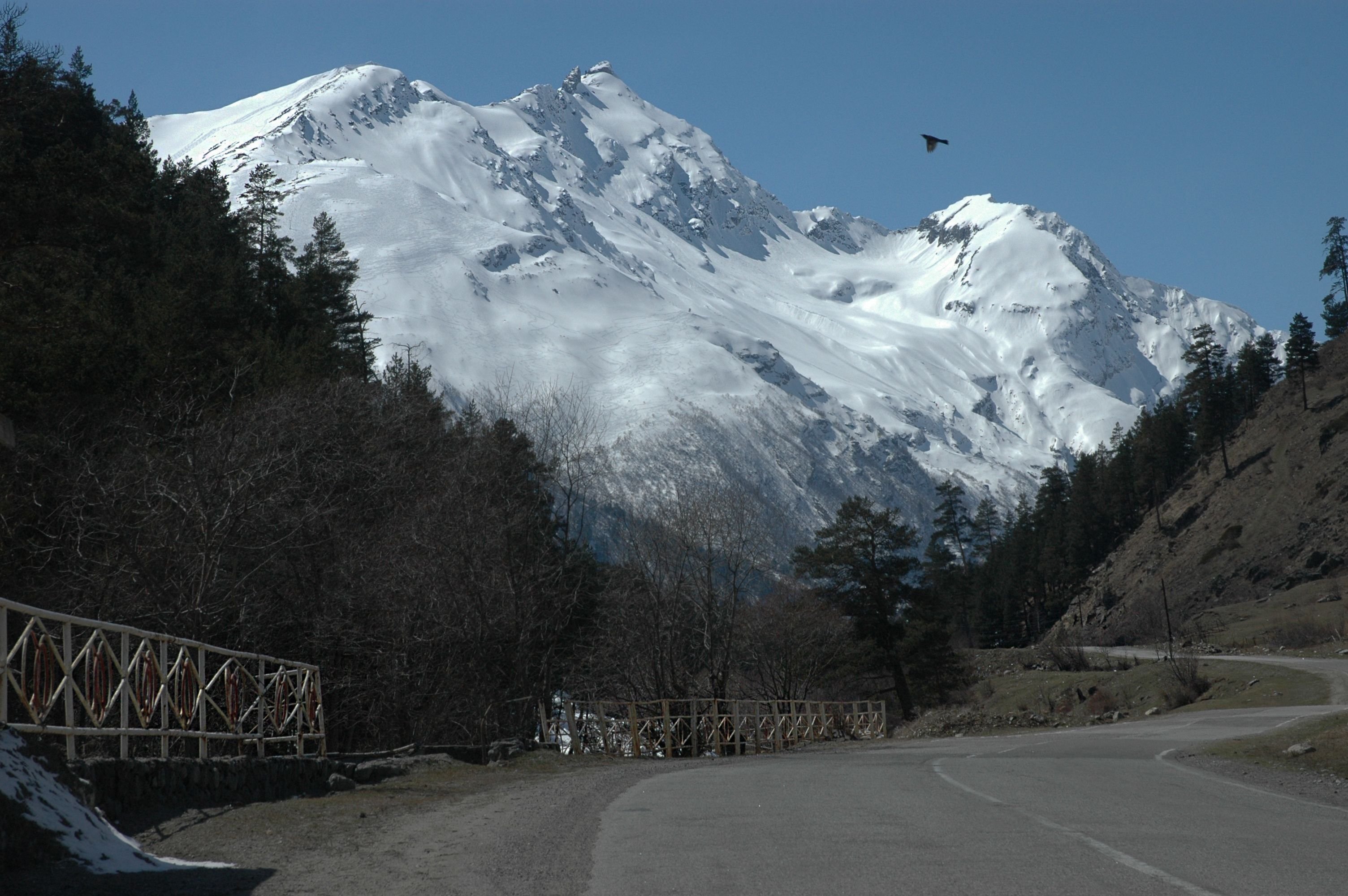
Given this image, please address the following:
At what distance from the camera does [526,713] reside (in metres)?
30.9

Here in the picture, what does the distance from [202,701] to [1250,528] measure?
79.2 meters

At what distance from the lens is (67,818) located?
25.1 feet

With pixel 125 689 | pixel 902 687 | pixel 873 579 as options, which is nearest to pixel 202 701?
pixel 125 689

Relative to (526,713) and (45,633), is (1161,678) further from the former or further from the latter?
(45,633)

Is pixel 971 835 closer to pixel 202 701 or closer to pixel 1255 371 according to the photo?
pixel 202 701

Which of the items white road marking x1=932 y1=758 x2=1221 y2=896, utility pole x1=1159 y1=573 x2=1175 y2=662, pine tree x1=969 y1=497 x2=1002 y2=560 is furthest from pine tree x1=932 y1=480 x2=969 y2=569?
white road marking x1=932 y1=758 x2=1221 y2=896

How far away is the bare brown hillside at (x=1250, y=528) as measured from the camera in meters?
70.9

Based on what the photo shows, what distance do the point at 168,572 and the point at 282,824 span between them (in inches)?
491

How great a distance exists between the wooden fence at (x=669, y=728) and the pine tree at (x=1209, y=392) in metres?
72.3

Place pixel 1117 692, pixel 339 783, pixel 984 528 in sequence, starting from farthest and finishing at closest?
1. pixel 984 528
2. pixel 1117 692
3. pixel 339 783

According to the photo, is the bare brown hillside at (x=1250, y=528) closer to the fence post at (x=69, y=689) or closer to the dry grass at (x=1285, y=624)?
the dry grass at (x=1285, y=624)

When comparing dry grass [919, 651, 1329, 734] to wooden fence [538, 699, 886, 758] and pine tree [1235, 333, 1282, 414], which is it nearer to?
wooden fence [538, 699, 886, 758]

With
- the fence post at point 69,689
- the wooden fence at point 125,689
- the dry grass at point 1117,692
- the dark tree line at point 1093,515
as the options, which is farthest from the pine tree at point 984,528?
the fence post at point 69,689

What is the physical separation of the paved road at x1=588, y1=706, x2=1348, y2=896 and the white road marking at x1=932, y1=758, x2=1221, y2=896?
2cm
